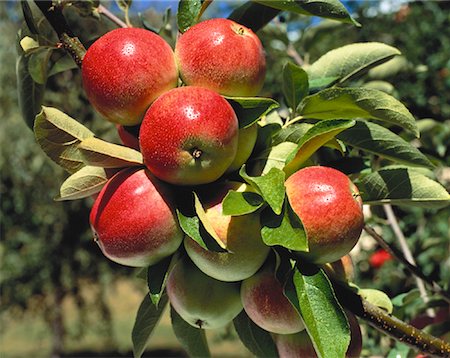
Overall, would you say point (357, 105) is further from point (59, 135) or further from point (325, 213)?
point (59, 135)

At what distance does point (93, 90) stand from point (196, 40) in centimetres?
10

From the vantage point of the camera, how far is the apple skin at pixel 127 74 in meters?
0.55

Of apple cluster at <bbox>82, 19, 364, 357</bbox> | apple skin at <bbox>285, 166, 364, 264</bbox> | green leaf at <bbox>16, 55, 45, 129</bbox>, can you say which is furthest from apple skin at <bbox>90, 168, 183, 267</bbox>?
green leaf at <bbox>16, 55, 45, 129</bbox>

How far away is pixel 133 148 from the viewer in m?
0.60

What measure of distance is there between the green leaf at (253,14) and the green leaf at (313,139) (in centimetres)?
21

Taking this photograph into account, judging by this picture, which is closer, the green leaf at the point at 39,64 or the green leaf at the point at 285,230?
the green leaf at the point at 285,230

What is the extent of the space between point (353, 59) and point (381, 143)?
0.16 metres

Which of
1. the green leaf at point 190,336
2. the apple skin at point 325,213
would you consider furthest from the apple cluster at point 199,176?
the green leaf at point 190,336

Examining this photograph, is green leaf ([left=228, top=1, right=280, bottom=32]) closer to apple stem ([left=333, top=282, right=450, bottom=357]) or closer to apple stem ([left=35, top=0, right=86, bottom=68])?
apple stem ([left=35, top=0, right=86, bottom=68])

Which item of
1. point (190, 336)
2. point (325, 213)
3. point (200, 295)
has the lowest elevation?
point (190, 336)

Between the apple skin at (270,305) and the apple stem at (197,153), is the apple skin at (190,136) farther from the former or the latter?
the apple skin at (270,305)

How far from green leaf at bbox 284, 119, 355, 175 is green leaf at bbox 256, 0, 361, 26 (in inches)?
4.9

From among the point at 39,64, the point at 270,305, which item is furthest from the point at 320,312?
the point at 39,64

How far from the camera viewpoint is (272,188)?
1.62 feet
